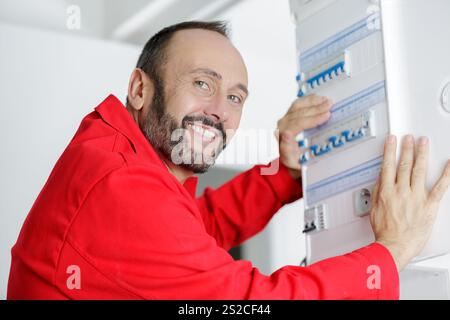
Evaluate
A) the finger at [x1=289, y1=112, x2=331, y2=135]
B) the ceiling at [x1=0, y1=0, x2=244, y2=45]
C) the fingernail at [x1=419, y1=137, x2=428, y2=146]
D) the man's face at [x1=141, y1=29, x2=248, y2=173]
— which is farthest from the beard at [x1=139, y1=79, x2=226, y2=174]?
the ceiling at [x1=0, y1=0, x2=244, y2=45]

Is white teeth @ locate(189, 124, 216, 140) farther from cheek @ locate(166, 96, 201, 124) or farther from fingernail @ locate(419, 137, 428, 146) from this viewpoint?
fingernail @ locate(419, 137, 428, 146)

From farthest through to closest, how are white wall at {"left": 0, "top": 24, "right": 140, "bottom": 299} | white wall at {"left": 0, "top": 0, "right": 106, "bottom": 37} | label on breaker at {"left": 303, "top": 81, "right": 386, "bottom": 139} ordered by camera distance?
white wall at {"left": 0, "top": 0, "right": 106, "bottom": 37}
white wall at {"left": 0, "top": 24, "right": 140, "bottom": 299}
label on breaker at {"left": 303, "top": 81, "right": 386, "bottom": 139}

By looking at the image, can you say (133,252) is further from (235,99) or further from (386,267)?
(235,99)

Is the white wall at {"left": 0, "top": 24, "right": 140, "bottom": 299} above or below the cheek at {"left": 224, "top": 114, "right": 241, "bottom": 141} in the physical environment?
above

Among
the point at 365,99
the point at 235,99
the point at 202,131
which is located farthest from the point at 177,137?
the point at 365,99

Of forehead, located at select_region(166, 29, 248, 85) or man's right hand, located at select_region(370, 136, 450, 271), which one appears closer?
man's right hand, located at select_region(370, 136, 450, 271)

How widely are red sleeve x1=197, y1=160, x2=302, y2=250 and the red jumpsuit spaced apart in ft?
1.62

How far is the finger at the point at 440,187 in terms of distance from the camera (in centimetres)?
105

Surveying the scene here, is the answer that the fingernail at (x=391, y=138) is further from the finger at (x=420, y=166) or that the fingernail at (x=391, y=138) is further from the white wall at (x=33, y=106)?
the white wall at (x=33, y=106)

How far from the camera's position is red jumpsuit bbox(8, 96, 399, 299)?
865 mm

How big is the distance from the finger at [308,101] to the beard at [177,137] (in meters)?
0.17

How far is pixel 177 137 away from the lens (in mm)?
1222

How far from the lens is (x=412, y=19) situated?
1.09 meters

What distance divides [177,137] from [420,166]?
466mm
